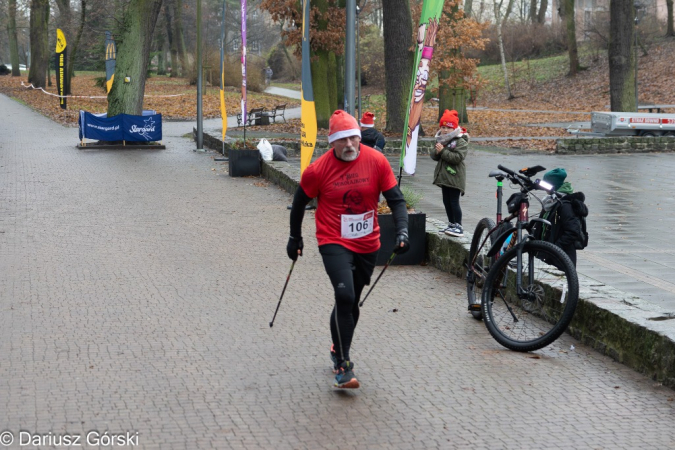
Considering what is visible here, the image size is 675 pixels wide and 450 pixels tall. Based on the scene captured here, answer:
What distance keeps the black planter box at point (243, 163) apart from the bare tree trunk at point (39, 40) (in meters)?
36.0

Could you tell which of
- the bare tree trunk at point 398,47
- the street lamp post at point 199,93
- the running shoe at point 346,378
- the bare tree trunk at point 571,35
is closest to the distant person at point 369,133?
the running shoe at point 346,378

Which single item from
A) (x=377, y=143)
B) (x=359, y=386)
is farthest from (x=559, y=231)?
(x=377, y=143)

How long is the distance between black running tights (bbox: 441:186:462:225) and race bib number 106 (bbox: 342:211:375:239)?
181 inches

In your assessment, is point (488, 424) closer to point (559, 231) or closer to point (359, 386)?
point (359, 386)

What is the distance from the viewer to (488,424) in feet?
17.2

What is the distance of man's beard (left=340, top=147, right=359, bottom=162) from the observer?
5.80 meters

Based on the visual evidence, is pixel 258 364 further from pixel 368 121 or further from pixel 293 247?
pixel 368 121

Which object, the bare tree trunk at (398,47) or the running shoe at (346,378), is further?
the bare tree trunk at (398,47)

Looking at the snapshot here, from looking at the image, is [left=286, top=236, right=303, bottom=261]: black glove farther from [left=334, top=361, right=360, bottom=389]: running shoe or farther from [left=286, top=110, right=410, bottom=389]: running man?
[left=334, top=361, right=360, bottom=389]: running shoe

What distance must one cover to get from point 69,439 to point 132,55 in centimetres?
2339

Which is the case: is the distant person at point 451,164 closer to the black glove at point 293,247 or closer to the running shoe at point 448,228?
the running shoe at point 448,228

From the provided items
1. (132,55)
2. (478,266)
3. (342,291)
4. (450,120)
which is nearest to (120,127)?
(132,55)

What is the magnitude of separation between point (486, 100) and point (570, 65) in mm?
5542

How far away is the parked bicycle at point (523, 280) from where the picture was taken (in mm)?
6727
